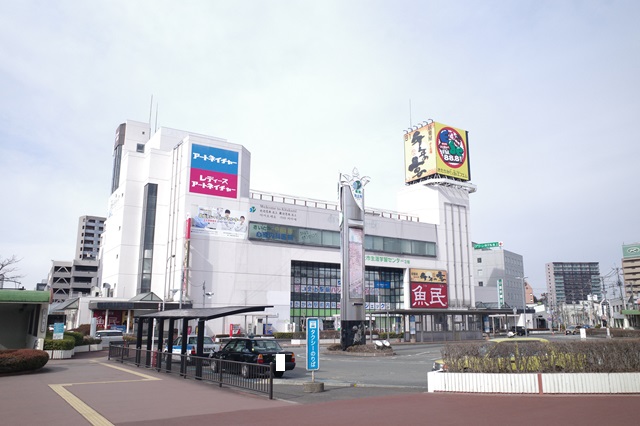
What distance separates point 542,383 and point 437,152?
6280cm

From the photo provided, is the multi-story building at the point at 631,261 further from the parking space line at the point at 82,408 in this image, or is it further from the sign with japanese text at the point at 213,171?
the parking space line at the point at 82,408

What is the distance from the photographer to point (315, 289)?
216ft

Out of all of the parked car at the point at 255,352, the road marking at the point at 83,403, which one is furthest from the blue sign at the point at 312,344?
the road marking at the point at 83,403

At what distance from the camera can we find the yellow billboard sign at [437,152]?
7406 cm

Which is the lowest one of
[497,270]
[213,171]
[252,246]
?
[252,246]

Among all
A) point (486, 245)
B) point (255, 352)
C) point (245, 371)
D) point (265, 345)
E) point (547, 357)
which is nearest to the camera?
point (547, 357)

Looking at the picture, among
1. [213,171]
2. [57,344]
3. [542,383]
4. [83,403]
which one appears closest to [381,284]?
[213,171]

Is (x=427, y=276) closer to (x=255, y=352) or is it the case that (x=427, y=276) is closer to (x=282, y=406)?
(x=255, y=352)

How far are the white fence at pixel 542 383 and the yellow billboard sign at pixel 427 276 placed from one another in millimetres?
56659

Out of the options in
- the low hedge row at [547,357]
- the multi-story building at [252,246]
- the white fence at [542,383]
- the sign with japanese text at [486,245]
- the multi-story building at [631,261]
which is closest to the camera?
the white fence at [542,383]

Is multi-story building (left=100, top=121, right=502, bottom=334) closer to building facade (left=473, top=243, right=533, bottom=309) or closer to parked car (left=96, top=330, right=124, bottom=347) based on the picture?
parked car (left=96, top=330, right=124, bottom=347)

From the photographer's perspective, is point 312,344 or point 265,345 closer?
point 312,344

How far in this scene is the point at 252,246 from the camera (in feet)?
194

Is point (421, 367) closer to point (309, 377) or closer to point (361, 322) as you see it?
point (309, 377)
